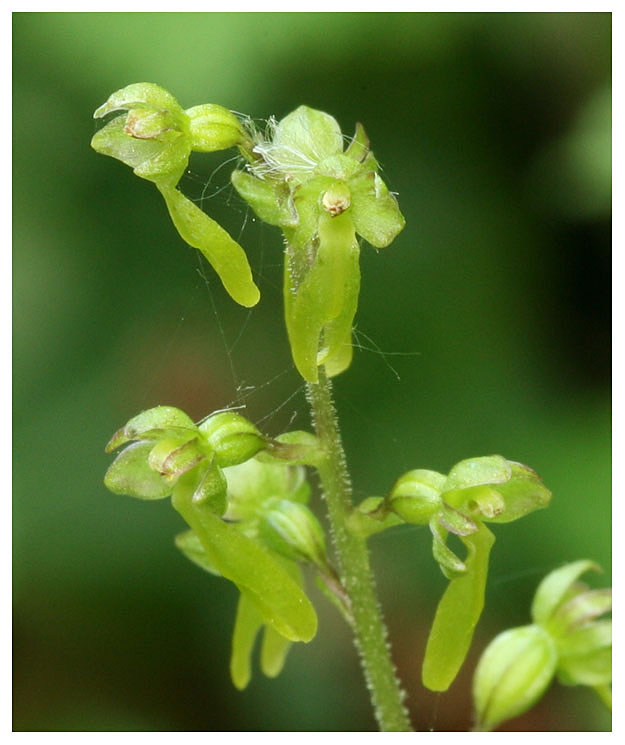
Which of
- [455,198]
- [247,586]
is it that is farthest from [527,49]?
[247,586]

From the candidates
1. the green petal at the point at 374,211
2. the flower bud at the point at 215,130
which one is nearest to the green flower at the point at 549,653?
the green petal at the point at 374,211

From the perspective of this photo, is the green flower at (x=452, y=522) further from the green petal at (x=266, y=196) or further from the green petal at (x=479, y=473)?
the green petal at (x=266, y=196)

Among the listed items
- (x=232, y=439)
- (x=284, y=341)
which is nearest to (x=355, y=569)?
(x=232, y=439)

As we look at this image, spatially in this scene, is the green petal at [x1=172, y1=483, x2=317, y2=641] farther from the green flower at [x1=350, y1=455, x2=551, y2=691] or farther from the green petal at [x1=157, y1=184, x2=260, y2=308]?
the green petal at [x1=157, y1=184, x2=260, y2=308]

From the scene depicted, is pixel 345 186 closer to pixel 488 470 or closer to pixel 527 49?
pixel 488 470

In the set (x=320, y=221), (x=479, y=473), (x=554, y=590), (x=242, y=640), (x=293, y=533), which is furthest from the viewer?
(x=554, y=590)

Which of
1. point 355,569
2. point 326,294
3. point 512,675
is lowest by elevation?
point 512,675

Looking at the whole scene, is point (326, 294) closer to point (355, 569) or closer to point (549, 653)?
point (355, 569)
